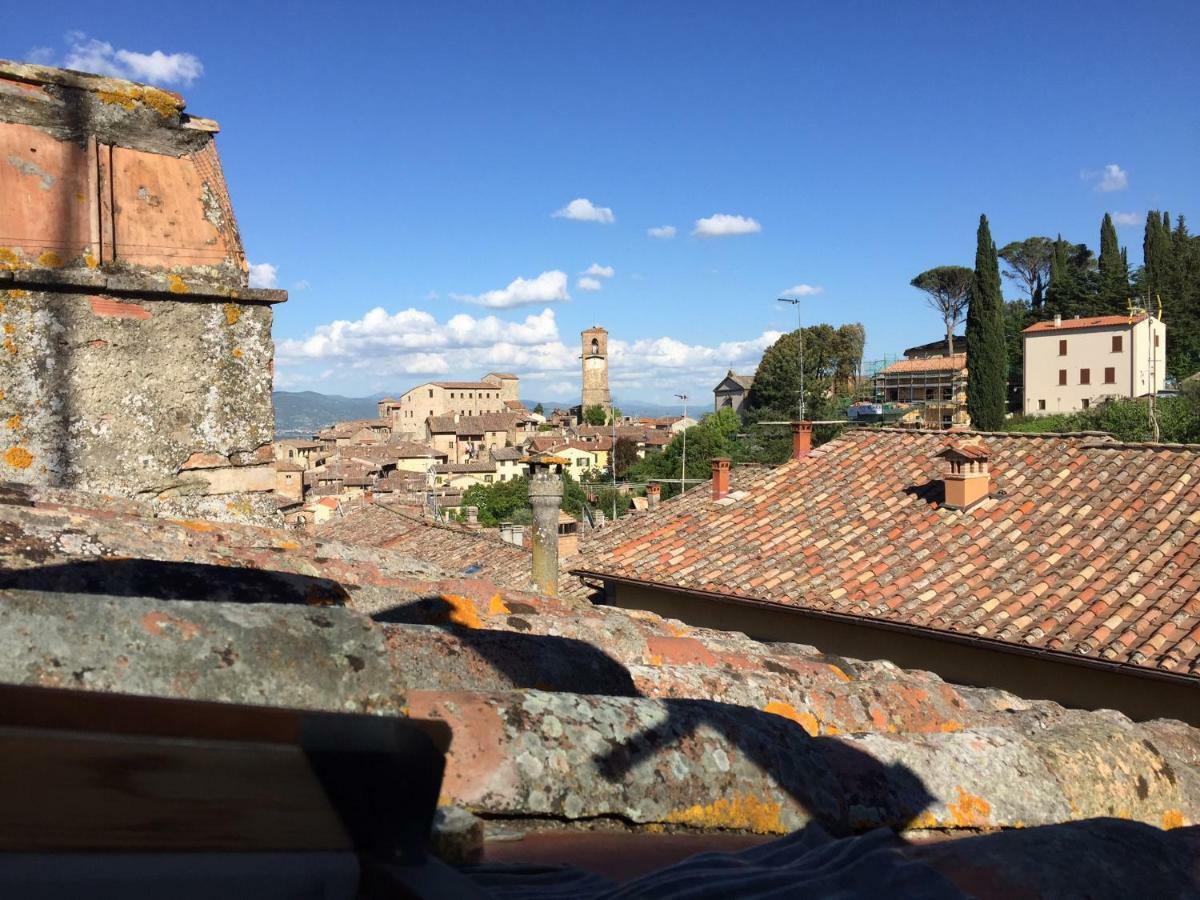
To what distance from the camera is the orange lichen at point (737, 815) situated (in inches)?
86.7

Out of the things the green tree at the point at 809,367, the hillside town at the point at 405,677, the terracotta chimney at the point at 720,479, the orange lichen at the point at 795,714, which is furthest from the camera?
the green tree at the point at 809,367

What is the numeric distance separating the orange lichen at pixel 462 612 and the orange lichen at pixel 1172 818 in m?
2.57

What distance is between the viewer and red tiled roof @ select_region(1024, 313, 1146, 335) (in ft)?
156

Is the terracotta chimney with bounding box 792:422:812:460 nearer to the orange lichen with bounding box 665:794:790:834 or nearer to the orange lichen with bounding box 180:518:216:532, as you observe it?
the orange lichen with bounding box 180:518:216:532

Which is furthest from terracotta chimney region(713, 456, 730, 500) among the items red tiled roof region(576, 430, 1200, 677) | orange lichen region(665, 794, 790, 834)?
orange lichen region(665, 794, 790, 834)

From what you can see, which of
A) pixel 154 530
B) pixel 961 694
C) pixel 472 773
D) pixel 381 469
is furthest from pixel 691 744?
pixel 381 469

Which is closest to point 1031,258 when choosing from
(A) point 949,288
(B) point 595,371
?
(A) point 949,288

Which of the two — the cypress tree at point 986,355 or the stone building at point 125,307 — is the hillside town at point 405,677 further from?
the cypress tree at point 986,355

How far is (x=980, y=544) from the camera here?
37.7 feet

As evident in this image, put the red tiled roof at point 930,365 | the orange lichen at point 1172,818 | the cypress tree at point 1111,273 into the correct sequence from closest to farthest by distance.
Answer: the orange lichen at point 1172,818, the cypress tree at point 1111,273, the red tiled roof at point 930,365

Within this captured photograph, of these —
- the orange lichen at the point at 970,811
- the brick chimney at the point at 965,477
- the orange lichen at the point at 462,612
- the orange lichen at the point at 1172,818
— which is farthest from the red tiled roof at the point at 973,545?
the orange lichen at the point at 462,612

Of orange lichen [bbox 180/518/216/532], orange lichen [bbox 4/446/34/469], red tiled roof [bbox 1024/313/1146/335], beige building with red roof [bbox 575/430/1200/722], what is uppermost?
red tiled roof [bbox 1024/313/1146/335]

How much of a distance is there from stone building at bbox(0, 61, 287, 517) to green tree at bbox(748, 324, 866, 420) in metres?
59.3

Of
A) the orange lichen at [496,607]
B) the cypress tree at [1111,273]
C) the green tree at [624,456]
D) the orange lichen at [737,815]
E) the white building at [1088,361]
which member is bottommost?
the green tree at [624,456]
